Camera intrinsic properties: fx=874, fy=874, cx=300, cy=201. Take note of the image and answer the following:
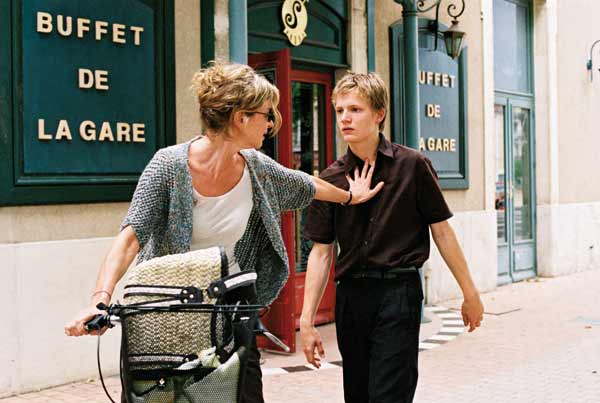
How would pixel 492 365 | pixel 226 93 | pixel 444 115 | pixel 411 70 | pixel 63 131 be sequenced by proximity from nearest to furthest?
pixel 226 93, pixel 63 131, pixel 492 365, pixel 411 70, pixel 444 115

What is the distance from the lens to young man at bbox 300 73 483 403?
3756mm

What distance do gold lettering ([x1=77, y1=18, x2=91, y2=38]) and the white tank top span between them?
157 inches

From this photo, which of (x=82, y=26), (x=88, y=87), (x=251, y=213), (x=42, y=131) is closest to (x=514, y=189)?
(x=88, y=87)

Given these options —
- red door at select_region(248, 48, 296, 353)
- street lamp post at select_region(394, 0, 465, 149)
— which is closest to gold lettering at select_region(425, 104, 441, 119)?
street lamp post at select_region(394, 0, 465, 149)

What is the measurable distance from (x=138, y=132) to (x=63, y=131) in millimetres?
711

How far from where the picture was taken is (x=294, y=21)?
883 centimetres

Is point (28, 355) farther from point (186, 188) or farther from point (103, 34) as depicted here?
point (186, 188)

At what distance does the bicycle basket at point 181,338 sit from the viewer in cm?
254

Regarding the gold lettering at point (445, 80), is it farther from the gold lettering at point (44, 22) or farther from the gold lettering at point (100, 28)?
the gold lettering at point (44, 22)

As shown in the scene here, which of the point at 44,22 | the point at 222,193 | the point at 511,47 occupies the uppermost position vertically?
the point at 511,47

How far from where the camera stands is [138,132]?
7172 mm

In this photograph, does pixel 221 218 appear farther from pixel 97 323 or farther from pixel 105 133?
pixel 105 133

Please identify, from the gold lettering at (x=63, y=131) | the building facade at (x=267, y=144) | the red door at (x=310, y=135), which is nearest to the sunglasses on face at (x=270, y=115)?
the building facade at (x=267, y=144)

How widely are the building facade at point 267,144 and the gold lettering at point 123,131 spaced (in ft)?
0.05
